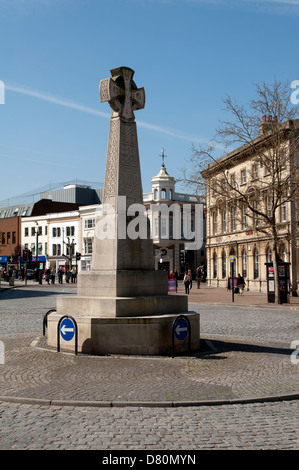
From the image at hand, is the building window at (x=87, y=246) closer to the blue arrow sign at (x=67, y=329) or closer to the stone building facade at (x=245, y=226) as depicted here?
the stone building facade at (x=245, y=226)

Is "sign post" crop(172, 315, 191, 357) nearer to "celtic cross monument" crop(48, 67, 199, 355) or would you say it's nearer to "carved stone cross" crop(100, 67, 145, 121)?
"celtic cross monument" crop(48, 67, 199, 355)

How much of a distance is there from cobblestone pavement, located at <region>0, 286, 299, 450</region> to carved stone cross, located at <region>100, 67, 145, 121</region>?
5543mm

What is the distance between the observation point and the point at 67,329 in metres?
10.0

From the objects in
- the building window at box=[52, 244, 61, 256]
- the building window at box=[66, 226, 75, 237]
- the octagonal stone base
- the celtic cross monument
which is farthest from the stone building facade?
the building window at box=[52, 244, 61, 256]

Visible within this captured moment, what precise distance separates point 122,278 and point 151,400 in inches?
165

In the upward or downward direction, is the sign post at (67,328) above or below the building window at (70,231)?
below

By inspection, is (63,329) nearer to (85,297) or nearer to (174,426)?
(85,297)

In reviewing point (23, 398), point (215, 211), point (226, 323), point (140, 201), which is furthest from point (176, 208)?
point (23, 398)

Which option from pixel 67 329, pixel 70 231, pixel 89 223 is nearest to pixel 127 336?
pixel 67 329

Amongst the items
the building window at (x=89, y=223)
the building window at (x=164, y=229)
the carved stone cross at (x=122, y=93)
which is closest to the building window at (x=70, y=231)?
the building window at (x=89, y=223)

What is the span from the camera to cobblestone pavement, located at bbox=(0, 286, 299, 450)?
541 cm

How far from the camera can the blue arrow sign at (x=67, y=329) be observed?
32.8ft

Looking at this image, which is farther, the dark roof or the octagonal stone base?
the dark roof

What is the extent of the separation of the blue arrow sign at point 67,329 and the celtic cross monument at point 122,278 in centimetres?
25
